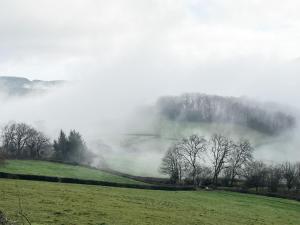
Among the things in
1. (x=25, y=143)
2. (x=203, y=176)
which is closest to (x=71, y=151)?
(x=25, y=143)

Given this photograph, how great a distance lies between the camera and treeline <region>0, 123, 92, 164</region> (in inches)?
5448

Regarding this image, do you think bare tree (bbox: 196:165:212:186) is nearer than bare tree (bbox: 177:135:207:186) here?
Yes

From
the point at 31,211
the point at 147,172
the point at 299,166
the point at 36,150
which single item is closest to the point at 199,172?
the point at 147,172

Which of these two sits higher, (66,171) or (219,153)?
(219,153)

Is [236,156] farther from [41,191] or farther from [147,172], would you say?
[41,191]

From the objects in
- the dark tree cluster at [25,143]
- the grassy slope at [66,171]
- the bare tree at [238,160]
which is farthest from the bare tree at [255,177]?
the dark tree cluster at [25,143]

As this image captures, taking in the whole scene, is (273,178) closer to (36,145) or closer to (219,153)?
(219,153)

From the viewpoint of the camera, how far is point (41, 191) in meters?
54.1

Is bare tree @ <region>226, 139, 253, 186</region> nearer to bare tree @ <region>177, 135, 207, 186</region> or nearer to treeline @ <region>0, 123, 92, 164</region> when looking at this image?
bare tree @ <region>177, 135, 207, 186</region>

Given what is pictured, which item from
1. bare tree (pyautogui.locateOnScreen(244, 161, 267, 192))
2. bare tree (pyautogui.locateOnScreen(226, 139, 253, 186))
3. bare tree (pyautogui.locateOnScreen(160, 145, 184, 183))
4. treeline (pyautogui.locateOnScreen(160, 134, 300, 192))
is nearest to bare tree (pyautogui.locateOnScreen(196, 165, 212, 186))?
treeline (pyautogui.locateOnScreen(160, 134, 300, 192))

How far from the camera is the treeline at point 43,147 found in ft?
454

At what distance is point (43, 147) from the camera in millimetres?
151250

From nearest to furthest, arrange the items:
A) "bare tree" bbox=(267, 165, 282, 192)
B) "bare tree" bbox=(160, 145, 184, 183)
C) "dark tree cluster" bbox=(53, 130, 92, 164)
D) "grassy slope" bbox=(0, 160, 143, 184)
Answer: "grassy slope" bbox=(0, 160, 143, 184) < "bare tree" bbox=(267, 165, 282, 192) < "bare tree" bbox=(160, 145, 184, 183) < "dark tree cluster" bbox=(53, 130, 92, 164)

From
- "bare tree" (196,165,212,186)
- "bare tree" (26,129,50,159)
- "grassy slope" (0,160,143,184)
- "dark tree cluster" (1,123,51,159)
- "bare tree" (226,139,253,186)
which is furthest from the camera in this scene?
"dark tree cluster" (1,123,51,159)
